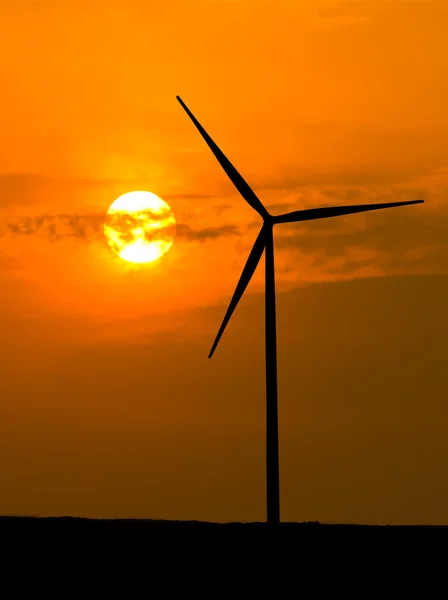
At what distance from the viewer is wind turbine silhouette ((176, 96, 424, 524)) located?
84125 mm

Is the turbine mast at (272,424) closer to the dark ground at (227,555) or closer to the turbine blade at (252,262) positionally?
the dark ground at (227,555)

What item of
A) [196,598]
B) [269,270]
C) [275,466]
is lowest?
[196,598]

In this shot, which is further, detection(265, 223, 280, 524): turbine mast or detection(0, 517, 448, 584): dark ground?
detection(265, 223, 280, 524): turbine mast

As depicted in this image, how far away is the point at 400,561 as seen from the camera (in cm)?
7994

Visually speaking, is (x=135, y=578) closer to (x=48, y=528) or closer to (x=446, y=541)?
(x=48, y=528)

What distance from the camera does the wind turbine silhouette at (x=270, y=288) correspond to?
8412cm

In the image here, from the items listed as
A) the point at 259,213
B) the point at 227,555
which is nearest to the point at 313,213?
the point at 259,213

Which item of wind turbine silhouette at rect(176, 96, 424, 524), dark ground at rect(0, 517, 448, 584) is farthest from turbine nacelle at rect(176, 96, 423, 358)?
dark ground at rect(0, 517, 448, 584)

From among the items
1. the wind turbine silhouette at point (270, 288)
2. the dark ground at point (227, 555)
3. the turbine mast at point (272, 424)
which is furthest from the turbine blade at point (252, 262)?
the dark ground at point (227, 555)

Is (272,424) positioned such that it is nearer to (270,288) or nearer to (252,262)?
(270,288)

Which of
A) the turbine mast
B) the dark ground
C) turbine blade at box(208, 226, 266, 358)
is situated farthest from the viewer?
turbine blade at box(208, 226, 266, 358)

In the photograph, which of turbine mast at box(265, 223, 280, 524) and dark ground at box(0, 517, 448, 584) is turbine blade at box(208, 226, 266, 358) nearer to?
→ turbine mast at box(265, 223, 280, 524)

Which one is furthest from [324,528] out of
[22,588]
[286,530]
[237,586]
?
[22,588]

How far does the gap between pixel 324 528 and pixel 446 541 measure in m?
4.64
